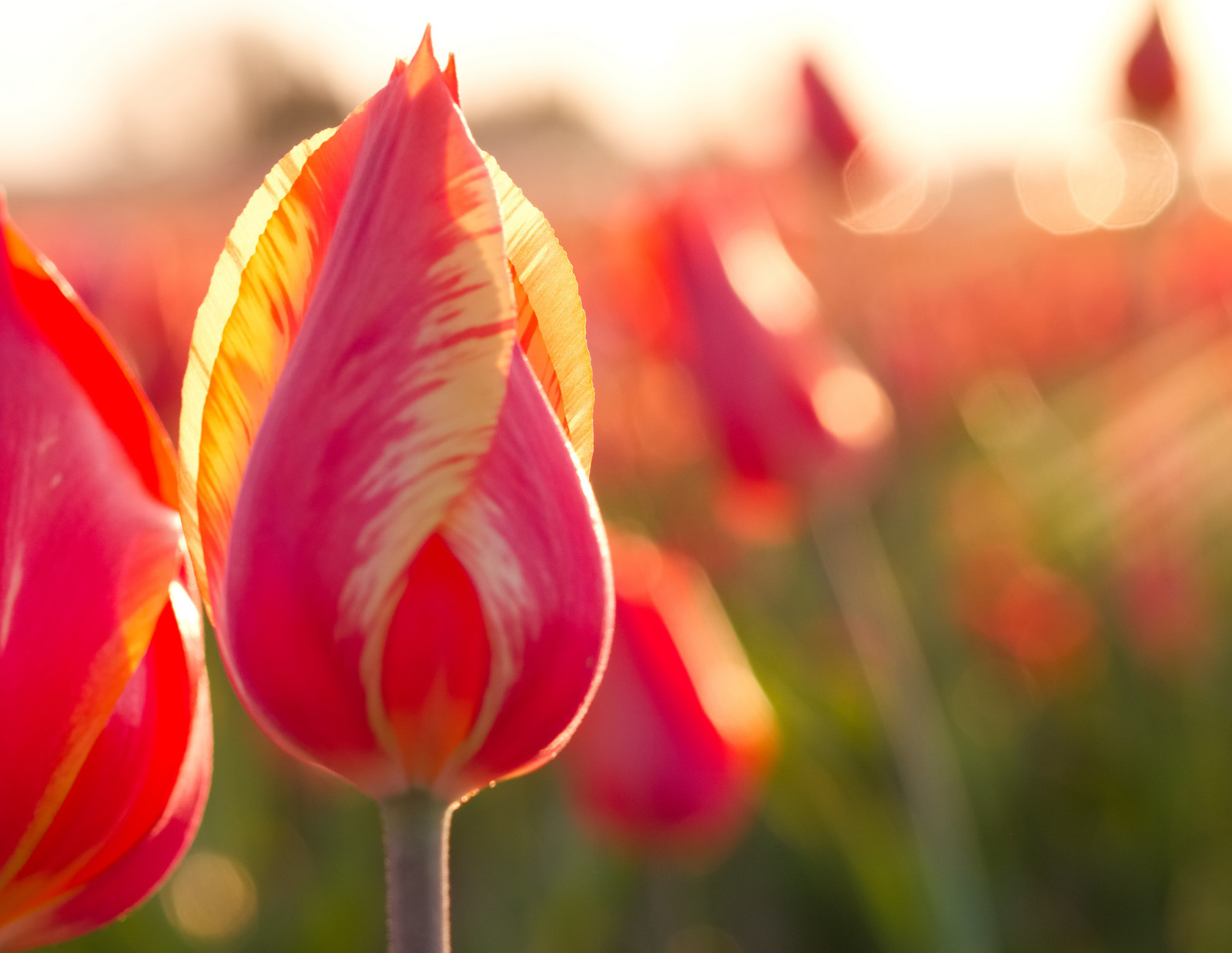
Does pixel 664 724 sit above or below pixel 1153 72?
below

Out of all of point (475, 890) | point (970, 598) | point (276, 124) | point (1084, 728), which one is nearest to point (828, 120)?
point (970, 598)

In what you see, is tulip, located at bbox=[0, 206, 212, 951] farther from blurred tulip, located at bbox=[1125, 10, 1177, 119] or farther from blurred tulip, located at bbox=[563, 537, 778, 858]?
blurred tulip, located at bbox=[1125, 10, 1177, 119]

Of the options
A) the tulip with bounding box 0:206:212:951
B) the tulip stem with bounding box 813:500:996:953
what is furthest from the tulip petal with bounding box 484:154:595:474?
the tulip stem with bounding box 813:500:996:953

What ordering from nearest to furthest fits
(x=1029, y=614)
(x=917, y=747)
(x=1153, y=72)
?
(x=917, y=747)
(x=1153, y=72)
(x=1029, y=614)

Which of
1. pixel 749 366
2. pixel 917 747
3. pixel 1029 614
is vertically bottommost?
pixel 1029 614

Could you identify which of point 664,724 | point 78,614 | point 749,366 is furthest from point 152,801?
point 749,366

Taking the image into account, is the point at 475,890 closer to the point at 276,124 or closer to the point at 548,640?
the point at 548,640

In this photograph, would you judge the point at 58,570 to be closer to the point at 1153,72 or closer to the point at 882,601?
the point at 882,601

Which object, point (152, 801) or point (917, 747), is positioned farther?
point (917, 747)
